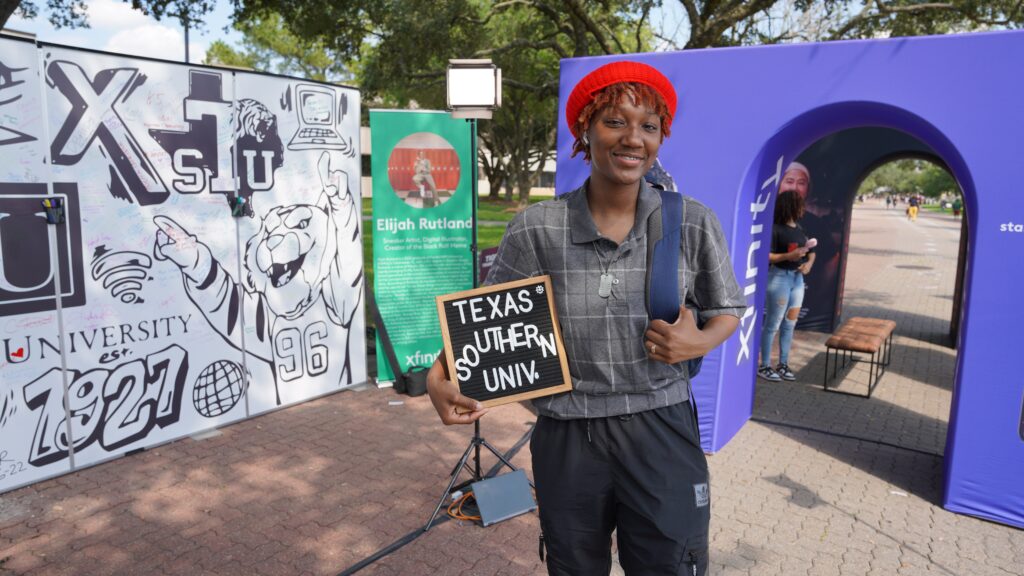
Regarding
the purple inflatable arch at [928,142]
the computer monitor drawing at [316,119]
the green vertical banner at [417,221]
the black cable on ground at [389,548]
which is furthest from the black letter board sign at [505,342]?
the green vertical banner at [417,221]

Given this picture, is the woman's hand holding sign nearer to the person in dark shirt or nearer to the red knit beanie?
the red knit beanie

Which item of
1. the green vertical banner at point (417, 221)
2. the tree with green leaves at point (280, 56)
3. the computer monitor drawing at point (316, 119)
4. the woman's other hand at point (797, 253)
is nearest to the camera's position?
the computer monitor drawing at point (316, 119)

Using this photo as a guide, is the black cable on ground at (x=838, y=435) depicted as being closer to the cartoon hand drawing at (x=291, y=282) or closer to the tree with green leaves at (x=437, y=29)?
the cartoon hand drawing at (x=291, y=282)

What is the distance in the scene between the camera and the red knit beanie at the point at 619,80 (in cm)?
188

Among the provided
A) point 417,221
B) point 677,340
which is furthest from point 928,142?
point 417,221

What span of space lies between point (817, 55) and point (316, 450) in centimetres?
459

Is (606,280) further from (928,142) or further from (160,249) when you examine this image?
(160,249)

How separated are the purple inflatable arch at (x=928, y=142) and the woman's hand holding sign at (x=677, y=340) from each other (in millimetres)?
3238

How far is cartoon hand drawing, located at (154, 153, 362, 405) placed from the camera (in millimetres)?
5602

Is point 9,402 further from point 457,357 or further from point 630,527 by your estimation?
point 630,527

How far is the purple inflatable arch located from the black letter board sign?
338cm

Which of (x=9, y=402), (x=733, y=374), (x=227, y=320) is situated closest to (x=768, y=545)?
(x=733, y=374)

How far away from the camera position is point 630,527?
195cm

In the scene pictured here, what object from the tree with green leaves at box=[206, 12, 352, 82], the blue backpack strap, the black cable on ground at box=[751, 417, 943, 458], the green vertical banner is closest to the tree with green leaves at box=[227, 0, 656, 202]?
the green vertical banner
